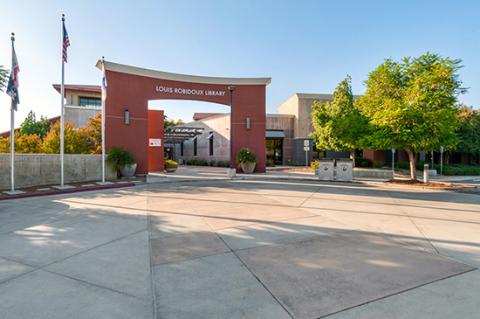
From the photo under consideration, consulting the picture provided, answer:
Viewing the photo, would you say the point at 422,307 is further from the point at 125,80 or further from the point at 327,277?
the point at 125,80

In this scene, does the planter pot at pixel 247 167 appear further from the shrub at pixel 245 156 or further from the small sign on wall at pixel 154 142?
the small sign on wall at pixel 154 142

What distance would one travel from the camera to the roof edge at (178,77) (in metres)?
19.4

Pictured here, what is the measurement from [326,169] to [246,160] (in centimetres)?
678

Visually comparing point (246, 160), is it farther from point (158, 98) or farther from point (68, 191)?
point (68, 191)

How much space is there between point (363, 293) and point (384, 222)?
14.4 ft

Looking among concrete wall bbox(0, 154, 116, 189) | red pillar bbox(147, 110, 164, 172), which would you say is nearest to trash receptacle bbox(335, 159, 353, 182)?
red pillar bbox(147, 110, 164, 172)

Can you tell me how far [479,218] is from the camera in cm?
791

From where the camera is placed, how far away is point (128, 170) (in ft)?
61.7

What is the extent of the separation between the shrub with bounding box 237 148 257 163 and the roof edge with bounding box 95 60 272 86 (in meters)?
6.03

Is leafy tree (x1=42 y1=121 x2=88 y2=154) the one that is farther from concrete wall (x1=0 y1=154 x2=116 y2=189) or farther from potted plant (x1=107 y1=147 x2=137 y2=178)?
concrete wall (x1=0 y1=154 x2=116 y2=189)

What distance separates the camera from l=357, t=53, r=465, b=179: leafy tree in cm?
1552

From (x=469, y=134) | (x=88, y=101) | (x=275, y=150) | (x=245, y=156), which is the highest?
(x=88, y=101)

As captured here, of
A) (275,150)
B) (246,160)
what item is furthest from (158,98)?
(275,150)

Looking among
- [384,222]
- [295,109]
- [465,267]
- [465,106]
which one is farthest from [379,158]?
[465,267]
